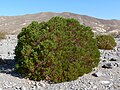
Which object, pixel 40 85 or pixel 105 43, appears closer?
pixel 40 85

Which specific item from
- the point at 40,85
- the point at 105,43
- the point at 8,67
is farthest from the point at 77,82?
the point at 105,43

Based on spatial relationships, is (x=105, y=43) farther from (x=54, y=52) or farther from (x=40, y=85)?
(x=40, y=85)

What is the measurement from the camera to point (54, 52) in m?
10.9

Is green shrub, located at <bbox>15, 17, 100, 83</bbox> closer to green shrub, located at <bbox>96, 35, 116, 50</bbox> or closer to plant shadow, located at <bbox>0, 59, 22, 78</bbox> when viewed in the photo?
plant shadow, located at <bbox>0, 59, 22, 78</bbox>

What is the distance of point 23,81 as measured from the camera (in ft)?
35.1

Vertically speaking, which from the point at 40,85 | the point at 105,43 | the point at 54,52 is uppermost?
the point at 54,52

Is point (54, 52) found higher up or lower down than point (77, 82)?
higher up

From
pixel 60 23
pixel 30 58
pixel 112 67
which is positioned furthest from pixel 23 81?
pixel 112 67

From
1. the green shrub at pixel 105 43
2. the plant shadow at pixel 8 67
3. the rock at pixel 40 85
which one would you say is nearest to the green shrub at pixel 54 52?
the rock at pixel 40 85

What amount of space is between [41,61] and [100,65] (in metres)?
3.13

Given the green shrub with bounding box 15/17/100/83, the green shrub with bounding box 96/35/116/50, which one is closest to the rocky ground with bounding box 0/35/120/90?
the green shrub with bounding box 15/17/100/83

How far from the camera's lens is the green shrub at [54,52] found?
1072 centimetres

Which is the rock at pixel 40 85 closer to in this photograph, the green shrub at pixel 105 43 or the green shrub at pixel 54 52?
the green shrub at pixel 54 52

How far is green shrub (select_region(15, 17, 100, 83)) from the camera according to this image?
1072 centimetres
